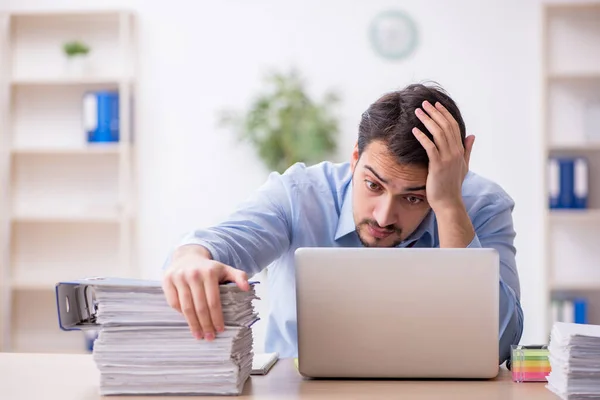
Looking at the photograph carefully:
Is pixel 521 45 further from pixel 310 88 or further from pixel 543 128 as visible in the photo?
pixel 310 88

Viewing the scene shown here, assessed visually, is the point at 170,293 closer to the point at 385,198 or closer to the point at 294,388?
the point at 294,388

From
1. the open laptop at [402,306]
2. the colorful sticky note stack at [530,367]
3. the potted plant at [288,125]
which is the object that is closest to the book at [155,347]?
the open laptop at [402,306]

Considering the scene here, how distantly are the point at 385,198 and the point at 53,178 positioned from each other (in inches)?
135

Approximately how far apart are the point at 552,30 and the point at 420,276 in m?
3.59

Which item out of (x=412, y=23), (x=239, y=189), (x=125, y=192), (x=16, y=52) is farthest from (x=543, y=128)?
(x=16, y=52)

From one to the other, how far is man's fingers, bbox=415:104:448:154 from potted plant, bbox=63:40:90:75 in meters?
3.26

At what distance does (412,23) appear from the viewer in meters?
4.48

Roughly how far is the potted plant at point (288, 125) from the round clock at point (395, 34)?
408 millimetres

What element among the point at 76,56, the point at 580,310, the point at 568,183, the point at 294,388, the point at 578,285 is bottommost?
the point at 580,310

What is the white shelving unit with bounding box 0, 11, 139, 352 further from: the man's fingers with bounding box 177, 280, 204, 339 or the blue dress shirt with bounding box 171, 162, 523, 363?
the man's fingers with bounding box 177, 280, 204, 339

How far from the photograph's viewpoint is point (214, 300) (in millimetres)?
→ 1152

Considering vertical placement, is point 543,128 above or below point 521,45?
below

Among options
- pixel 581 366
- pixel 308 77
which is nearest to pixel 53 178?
pixel 308 77

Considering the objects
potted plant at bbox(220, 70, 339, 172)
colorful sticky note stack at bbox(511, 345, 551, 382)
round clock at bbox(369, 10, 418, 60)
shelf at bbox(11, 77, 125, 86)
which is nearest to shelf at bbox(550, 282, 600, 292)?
potted plant at bbox(220, 70, 339, 172)
